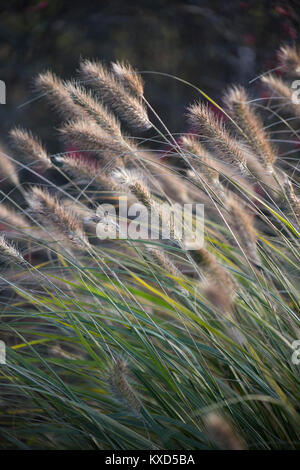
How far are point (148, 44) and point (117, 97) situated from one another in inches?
80.1

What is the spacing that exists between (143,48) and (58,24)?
2.10 ft

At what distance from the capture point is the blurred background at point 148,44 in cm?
310

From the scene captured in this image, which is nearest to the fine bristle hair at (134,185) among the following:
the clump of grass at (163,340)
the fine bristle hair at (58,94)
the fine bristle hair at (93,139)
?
the clump of grass at (163,340)

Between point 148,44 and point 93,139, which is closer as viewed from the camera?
point 93,139

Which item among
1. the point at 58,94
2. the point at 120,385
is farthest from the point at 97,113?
the point at 120,385

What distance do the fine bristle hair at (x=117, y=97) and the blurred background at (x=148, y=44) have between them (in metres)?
1.70

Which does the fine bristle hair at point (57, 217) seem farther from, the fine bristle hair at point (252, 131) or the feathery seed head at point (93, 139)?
the fine bristle hair at point (252, 131)

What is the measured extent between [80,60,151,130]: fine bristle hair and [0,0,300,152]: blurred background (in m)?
1.70

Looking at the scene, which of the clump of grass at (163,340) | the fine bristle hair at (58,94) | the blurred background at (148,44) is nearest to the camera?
the clump of grass at (163,340)

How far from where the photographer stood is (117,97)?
1.40 metres

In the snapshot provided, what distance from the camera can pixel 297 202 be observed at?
1.27m

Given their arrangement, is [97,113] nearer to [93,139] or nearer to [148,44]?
[93,139]

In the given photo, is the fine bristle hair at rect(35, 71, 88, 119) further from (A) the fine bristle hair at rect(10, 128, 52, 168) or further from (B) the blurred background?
(B) the blurred background

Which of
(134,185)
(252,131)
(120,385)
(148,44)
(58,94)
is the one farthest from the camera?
(148,44)
